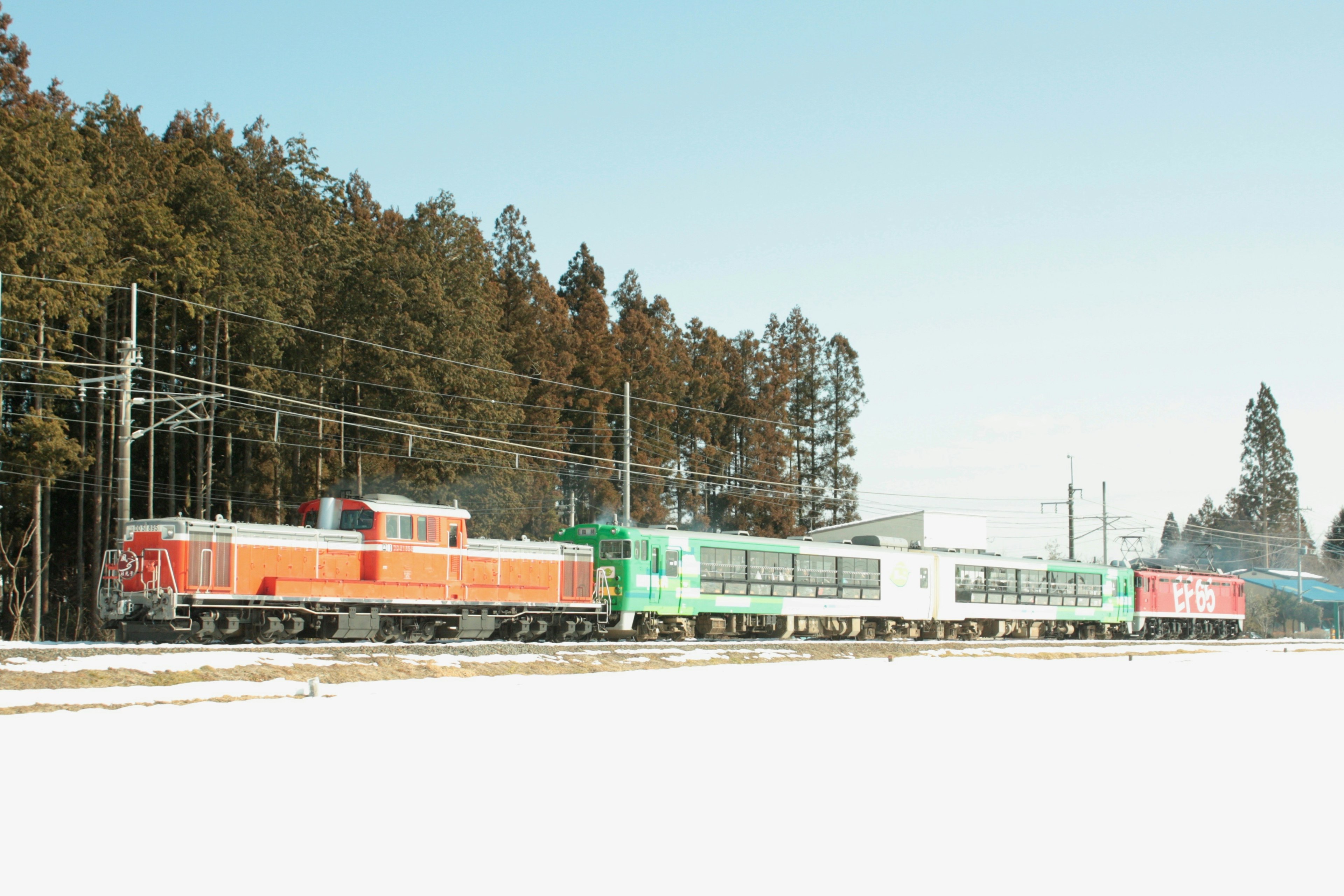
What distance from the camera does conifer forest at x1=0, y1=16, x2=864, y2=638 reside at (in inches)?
1577

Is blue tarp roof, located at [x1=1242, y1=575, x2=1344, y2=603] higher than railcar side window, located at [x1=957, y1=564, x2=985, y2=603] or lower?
lower

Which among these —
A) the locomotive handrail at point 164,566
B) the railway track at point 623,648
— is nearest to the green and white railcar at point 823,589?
the railway track at point 623,648

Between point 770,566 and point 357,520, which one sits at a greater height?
point 357,520

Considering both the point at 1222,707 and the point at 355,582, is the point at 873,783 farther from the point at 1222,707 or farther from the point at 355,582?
the point at 355,582

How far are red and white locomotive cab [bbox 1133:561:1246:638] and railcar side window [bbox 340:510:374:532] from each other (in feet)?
134

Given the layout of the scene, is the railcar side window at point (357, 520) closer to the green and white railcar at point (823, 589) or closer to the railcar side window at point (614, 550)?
the green and white railcar at point (823, 589)

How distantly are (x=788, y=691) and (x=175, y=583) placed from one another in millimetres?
13733

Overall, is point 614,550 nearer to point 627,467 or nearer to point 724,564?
point 724,564

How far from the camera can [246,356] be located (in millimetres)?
50500

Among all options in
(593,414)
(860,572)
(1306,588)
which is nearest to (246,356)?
(593,414)

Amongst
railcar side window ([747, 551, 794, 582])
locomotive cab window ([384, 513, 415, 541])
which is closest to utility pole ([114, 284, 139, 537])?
locomotive cab window ([384, 513, 415, 541])

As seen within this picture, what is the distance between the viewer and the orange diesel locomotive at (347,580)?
26.2 meters

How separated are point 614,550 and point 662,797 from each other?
24733mm

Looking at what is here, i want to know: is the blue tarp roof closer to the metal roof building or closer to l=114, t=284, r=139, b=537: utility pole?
the metal roof building
